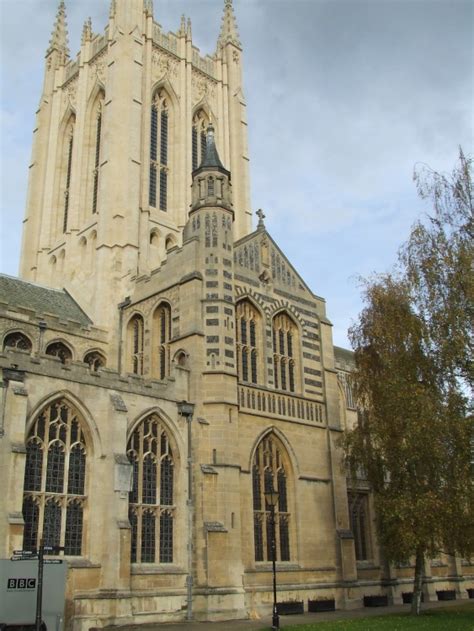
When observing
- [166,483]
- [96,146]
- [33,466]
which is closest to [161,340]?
[166,483]

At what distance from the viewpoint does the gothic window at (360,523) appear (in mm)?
33844

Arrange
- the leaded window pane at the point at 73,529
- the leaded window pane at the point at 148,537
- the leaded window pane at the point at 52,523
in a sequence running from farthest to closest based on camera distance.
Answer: the leaded window pane at the point at 148,537, the leaded window pane at the point at 73,529, the leaded window pane at the point at 52,523

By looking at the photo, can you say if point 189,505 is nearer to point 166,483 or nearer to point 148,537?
point 166,483

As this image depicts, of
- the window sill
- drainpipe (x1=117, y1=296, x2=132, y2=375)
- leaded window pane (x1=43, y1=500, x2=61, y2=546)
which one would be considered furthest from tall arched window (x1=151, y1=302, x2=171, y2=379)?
leaded window pane (x1=43, y1=500, x2=61, y2=546)

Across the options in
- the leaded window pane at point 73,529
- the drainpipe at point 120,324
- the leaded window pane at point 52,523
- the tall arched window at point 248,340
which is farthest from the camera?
the drainpipe at point 120,324

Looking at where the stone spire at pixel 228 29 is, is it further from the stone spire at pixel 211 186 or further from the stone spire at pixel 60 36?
the stone spire at pixel 211 186

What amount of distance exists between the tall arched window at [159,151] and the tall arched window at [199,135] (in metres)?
2.20

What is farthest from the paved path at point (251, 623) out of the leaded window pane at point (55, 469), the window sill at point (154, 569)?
the leaded window pane at point (55, 469)

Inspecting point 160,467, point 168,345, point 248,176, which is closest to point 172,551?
point 160,467

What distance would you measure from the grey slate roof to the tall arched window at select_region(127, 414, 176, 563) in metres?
8.71

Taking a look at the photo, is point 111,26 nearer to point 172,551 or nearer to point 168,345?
point 168,345

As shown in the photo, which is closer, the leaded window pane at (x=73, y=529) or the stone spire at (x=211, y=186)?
the leaded window pane at (x=73, y=529)

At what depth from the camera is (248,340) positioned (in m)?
29.8

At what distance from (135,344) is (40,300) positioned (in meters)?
5.94
